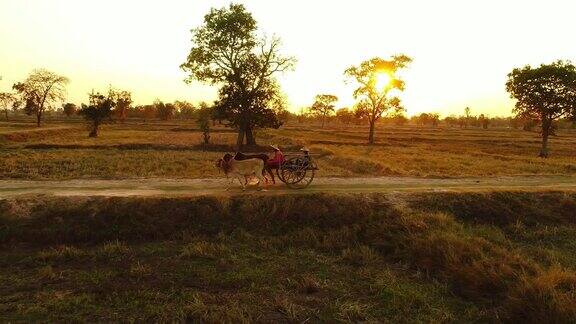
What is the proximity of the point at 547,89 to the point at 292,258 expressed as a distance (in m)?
40.4

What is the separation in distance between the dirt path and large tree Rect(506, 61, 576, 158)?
26.2 metres

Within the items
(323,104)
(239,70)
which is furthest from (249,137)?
(323,104)

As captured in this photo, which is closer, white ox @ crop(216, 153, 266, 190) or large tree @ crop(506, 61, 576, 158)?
white ox @ crop(216, 153, 266, 190)

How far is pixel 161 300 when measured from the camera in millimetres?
10047

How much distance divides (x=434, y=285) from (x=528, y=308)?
7.51 ft

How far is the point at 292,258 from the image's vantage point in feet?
42.3

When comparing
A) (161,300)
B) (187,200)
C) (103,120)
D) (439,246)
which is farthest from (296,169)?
(103,120)

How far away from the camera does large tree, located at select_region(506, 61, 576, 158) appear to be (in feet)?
140

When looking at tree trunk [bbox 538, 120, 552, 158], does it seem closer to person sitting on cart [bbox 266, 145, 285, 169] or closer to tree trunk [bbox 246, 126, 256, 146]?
tree trunk [bbox 246, 126, 256, 146]

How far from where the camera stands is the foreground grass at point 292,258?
9719mm

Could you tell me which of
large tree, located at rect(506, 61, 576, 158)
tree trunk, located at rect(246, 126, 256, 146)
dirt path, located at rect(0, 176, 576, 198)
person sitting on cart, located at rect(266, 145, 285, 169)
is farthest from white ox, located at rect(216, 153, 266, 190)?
large tree, located at rect(506, 61, 576, 158)

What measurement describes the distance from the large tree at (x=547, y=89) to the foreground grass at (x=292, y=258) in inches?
1196

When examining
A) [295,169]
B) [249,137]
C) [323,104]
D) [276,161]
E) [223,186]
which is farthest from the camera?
[323,104]

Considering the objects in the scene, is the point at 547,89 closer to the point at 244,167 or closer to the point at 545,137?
the point at 545,137
